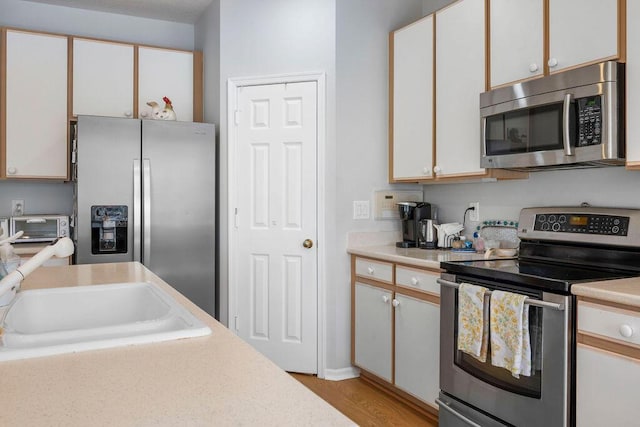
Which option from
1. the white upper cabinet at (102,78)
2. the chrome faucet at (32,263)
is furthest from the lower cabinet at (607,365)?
the white upper cabinet at (102,78)

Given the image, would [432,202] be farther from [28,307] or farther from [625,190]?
[28,307]

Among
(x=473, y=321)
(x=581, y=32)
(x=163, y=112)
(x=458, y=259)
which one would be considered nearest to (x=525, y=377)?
(x=473, y=321)

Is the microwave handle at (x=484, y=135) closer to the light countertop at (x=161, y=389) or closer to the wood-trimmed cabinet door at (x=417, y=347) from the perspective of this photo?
the wood-trimmed cabinet door at (x=417, y=347)

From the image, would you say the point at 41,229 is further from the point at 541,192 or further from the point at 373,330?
the point at 541,192

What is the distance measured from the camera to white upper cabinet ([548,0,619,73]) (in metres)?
2.05

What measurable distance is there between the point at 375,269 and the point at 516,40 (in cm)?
147

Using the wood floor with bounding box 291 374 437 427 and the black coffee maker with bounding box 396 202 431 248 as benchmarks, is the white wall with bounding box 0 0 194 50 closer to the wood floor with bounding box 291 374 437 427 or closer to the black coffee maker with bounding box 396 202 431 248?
the black coffee maker with bounding box 396 202 431 248

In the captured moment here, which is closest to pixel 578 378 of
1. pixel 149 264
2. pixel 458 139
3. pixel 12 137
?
pixel 458 139

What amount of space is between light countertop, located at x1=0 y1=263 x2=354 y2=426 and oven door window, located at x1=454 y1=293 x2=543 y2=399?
4.30 ft

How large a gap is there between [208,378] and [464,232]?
2622 mm

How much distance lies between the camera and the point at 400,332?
288 cm

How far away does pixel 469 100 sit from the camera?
279 cm

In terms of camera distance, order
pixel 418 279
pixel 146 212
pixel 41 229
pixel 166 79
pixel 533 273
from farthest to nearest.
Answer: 1. pixel 166 79
2. pixel 41 229
3. pixel 146 212
4. pixel 418 279
5. pixel 533 273

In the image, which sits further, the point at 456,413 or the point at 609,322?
the point at 456,413
